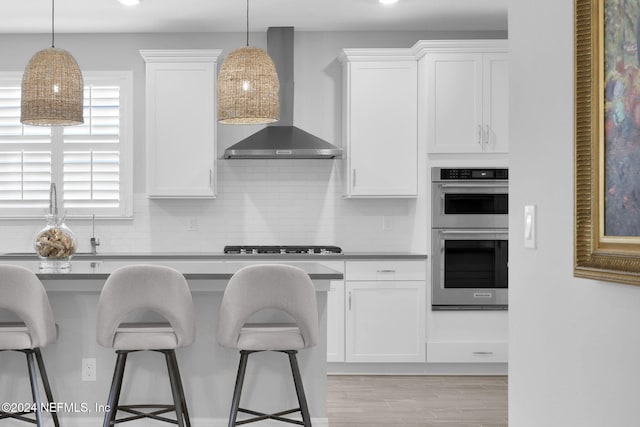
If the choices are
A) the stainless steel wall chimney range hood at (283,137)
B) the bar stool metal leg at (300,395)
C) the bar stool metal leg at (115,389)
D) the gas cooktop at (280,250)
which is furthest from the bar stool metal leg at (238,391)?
the stainless steel wall chimney range hood at (283,137)

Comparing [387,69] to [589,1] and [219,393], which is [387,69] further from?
[589,1]

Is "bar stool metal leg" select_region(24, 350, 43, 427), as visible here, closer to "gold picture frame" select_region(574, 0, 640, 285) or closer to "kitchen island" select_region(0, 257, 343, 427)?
"kitchen island" select_region(0, 257, 343, 427)

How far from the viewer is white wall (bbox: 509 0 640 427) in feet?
4.58

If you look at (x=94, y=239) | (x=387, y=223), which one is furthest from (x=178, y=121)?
(x=387, y=223)

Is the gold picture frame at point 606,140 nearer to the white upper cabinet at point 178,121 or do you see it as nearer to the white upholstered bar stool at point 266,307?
the white upholstered bar stool at point 266,307

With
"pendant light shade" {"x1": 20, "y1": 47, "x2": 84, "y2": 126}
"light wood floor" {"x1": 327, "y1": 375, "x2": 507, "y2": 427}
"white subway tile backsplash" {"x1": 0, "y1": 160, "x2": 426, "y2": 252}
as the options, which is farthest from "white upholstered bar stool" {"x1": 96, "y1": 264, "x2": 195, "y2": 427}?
"white subway tile backsplash" {"x1": 0, "y1": 160, "x2": 426, "y2": 252}

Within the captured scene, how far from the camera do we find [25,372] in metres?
3.80

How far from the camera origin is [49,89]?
3.68 metres

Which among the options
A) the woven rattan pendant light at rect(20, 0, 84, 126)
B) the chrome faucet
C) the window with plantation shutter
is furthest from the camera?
the window with plantation shutter

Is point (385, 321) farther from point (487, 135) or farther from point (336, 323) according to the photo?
point (487, 135)

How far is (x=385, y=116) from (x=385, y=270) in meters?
1.22

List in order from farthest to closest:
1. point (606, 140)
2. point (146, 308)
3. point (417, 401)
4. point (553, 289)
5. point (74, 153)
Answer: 1. point (74, 153)
2. point (417, 401)
3. point (146, 308)
4. point (553, 289)
5. point (606, 140)

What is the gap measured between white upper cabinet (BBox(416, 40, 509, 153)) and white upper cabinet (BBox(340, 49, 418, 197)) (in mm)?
173

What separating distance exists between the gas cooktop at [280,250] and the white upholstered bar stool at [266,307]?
239cm
